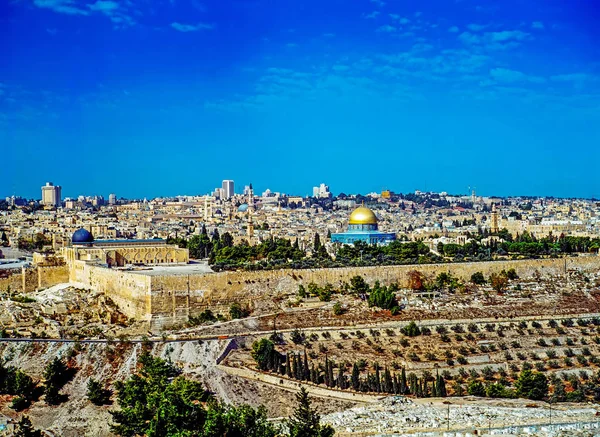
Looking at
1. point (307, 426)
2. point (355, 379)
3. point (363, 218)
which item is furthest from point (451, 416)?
point (363, 218)

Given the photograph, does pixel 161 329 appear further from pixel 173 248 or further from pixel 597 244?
pixel 597 244

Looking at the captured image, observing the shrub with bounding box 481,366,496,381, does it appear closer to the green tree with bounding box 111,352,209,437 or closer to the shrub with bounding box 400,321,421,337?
the shrub with bounding box 400,321,421,337

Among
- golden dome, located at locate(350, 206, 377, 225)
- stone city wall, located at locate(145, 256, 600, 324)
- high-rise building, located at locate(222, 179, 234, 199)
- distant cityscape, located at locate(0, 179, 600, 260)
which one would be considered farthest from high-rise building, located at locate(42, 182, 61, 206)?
stone city wall, located at locate(145, 256, 600, 324)

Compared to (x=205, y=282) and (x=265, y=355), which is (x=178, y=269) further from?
(x=265, y=355)

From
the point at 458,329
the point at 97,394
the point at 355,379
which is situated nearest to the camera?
the point at 97,394

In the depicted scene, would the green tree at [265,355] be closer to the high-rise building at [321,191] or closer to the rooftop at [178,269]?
the rooftop at [178,269]

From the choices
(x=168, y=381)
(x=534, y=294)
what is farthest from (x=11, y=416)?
(x=534, y=294)

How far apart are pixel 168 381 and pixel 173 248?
2085 centimetres

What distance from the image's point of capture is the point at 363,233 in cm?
5375

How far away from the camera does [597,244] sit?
52.1 m

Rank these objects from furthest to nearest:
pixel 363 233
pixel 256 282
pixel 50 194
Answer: pixel 50 194
pixel 363 233
pixel 256 282

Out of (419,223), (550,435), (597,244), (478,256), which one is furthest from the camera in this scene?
(419,223)

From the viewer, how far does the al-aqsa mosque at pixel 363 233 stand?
175ft

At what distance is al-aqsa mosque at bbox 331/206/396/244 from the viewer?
2095 inches
